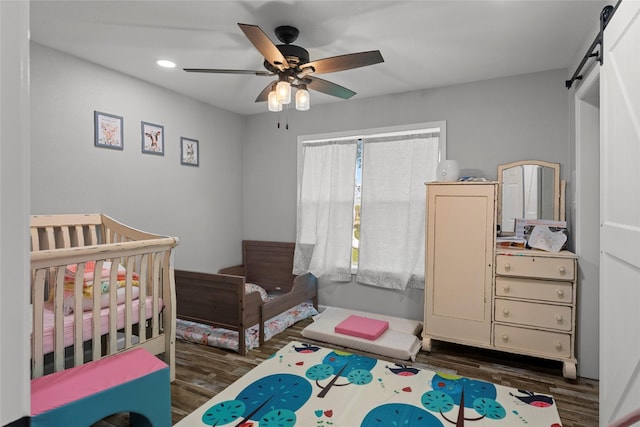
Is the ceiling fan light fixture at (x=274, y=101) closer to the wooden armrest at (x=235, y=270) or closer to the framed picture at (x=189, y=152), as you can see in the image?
the framed picture at (x=189, y=152)

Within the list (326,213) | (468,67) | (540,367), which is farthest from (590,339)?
(326,213)

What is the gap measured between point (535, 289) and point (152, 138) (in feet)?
11.9

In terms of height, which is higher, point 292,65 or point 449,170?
point 292,65

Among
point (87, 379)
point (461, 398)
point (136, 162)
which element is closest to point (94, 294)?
point (87, 379)

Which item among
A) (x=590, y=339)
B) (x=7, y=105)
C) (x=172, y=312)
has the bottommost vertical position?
(x=590, y=339)

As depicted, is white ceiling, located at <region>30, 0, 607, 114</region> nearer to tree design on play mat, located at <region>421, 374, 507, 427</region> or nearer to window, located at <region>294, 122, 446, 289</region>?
window, located at <region>294, 122, 446, 289</region>

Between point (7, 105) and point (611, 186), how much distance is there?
197cm

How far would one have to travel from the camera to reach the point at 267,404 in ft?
6.97

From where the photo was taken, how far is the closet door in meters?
2.73

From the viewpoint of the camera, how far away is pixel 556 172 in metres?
2.89

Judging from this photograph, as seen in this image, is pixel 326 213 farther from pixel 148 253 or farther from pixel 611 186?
pixel 611 186

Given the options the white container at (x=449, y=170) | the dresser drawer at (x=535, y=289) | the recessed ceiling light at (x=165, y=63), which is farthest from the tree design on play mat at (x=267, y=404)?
the recessed ceiling light at (x=165, y=63)

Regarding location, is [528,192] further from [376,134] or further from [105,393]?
[105,393]

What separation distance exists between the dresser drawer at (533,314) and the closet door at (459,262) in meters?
0.10
